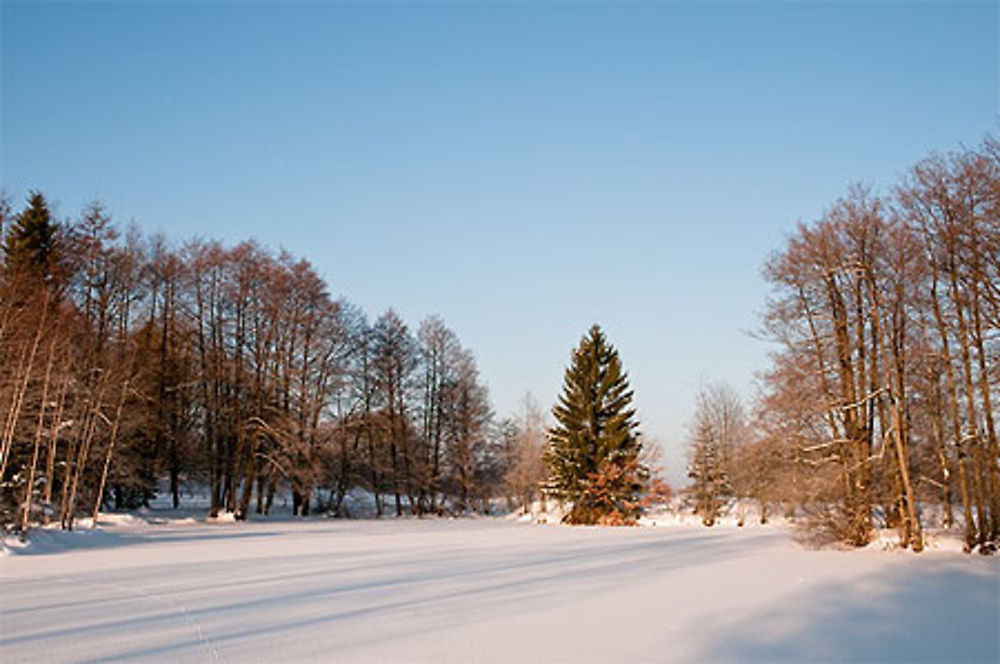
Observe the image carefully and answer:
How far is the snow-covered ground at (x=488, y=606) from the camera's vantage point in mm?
6398

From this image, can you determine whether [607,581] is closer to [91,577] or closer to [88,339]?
[91,577]

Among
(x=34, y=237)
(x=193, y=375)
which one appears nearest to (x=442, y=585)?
(x=193, y=375)

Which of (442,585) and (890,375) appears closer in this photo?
(442,585)

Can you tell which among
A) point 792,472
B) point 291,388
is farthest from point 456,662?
point 291,388

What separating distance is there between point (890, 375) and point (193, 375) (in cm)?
2620

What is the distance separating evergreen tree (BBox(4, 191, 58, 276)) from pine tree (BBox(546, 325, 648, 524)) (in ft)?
76.6

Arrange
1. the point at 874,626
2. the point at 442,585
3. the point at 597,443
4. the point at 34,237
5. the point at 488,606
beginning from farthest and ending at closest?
the point at 597,443 → the point at 34,237 → the point at 442,585 → the point at 488,606 → the point at 874,626

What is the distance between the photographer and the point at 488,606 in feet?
28.0

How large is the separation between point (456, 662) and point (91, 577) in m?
7.59

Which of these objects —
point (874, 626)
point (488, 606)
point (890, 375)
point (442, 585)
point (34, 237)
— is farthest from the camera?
point (34, 237)

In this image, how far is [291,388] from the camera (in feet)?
103

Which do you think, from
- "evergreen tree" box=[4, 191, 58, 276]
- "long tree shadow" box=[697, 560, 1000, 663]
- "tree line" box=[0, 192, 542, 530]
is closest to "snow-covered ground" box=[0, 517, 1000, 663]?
"long tree shadow" box=[697, 560, 1000, 663]

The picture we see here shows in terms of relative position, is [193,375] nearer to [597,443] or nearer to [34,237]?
[34,237]

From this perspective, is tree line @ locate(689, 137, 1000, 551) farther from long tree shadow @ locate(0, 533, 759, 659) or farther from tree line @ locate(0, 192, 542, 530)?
tree line @ locate(0, 192, 542, 530)
